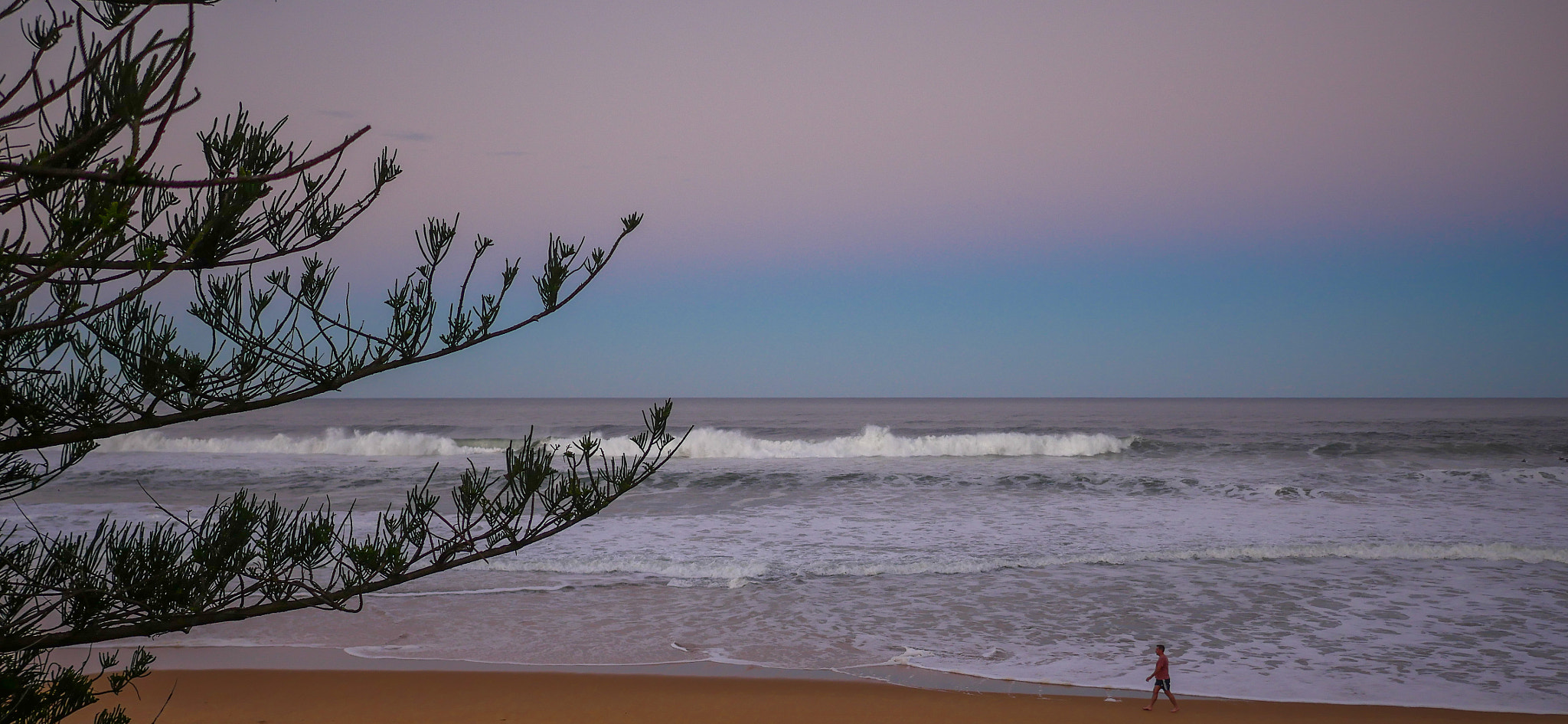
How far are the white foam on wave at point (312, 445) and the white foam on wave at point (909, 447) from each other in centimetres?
820

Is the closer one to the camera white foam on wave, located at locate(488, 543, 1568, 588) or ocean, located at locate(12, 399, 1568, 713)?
ocean, located at locate(12, 399, 1568, 713)

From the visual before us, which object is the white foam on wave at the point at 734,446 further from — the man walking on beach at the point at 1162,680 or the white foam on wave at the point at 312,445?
the man walking on beach at the point at 1162,680

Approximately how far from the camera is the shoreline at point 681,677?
6844mm

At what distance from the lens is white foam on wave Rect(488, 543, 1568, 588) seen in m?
11.8

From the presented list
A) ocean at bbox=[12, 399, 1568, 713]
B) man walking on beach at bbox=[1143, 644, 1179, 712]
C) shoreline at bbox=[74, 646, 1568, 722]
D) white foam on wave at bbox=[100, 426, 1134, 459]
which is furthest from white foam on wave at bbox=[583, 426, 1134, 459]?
man walking on beach at bbox=[1143, 644, 1179, 712]

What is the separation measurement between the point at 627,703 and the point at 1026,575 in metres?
6.49

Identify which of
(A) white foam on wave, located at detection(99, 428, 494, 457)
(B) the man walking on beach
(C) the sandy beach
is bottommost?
(A) white foam on wave, located at detection(99, 428, 494, 457)

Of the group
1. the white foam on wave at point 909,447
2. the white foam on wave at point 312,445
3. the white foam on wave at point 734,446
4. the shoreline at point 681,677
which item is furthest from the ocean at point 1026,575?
the white foam on wave at point 312,445

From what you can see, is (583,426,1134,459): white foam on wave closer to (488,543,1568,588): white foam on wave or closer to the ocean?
the ocean

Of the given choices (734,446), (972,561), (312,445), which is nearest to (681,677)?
(972,561)

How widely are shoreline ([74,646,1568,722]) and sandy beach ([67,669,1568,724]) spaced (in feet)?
0.07

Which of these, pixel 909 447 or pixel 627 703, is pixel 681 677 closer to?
pixel 627 703

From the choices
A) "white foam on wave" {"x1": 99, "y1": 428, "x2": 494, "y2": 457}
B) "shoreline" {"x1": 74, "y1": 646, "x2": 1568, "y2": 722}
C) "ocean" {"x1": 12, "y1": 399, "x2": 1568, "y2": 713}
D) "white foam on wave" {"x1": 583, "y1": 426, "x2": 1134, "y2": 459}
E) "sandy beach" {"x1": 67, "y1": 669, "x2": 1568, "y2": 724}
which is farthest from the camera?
"white foam on wave" {"x1": 99, "y1": 428, "x2": 494, "y2": 457}

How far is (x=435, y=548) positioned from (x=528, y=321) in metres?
0.84
